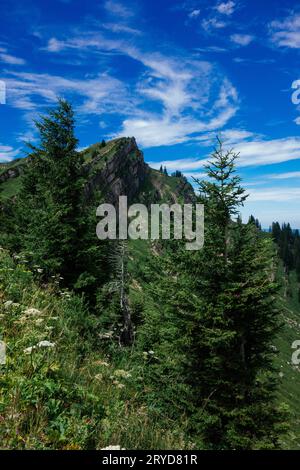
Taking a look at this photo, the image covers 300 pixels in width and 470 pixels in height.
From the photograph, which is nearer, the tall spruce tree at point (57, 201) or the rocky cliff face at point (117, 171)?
the tall spruce tree at point (57, 201)

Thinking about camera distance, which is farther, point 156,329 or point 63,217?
point 156,329

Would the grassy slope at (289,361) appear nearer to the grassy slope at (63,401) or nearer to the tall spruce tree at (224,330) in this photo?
the tall spruce tree at (224,330)

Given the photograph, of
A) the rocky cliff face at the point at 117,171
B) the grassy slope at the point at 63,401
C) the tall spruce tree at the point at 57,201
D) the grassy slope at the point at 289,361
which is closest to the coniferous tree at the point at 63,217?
the tall spruce tree at the point at 57,201

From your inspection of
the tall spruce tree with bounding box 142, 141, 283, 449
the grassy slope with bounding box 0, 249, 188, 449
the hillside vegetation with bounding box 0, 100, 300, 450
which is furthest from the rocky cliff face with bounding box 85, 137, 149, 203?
the grassy slope with bounding box 0, 249, 188, 449

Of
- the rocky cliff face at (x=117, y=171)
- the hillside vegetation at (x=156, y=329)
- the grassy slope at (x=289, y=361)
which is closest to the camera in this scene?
the hillside vegetation at (x=156, y=329)

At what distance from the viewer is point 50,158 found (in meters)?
19.6

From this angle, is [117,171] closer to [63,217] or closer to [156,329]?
[156,329]

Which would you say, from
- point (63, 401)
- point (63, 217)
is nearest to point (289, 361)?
point (63, 217)

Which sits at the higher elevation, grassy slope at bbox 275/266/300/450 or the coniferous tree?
the coniferous tree

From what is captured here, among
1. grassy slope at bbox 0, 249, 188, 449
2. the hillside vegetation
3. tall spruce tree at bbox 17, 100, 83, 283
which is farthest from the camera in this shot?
tall spruce tree at bbox 17, 100, 83, 283

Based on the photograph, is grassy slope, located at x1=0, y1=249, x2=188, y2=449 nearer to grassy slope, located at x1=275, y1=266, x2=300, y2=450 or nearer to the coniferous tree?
the coniferous tree

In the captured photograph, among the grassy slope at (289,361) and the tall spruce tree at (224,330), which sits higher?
the tall spruce tree at (224,330)

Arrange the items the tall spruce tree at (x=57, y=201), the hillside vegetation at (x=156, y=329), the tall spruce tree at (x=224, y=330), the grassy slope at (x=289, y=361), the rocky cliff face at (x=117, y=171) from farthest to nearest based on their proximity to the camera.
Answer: the rocky cliff face at (x=117, y=171) → the grassy slope at (x=289, y=361) → the tall spruce tree at (x=57, y=201) → the tall spruce tree at (x=224, y=330) → the hillside vegetation at (x=156, y=329)

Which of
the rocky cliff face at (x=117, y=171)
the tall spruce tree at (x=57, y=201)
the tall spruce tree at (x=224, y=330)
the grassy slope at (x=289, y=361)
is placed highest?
the rocky cliff face at (x=117, y=171)
